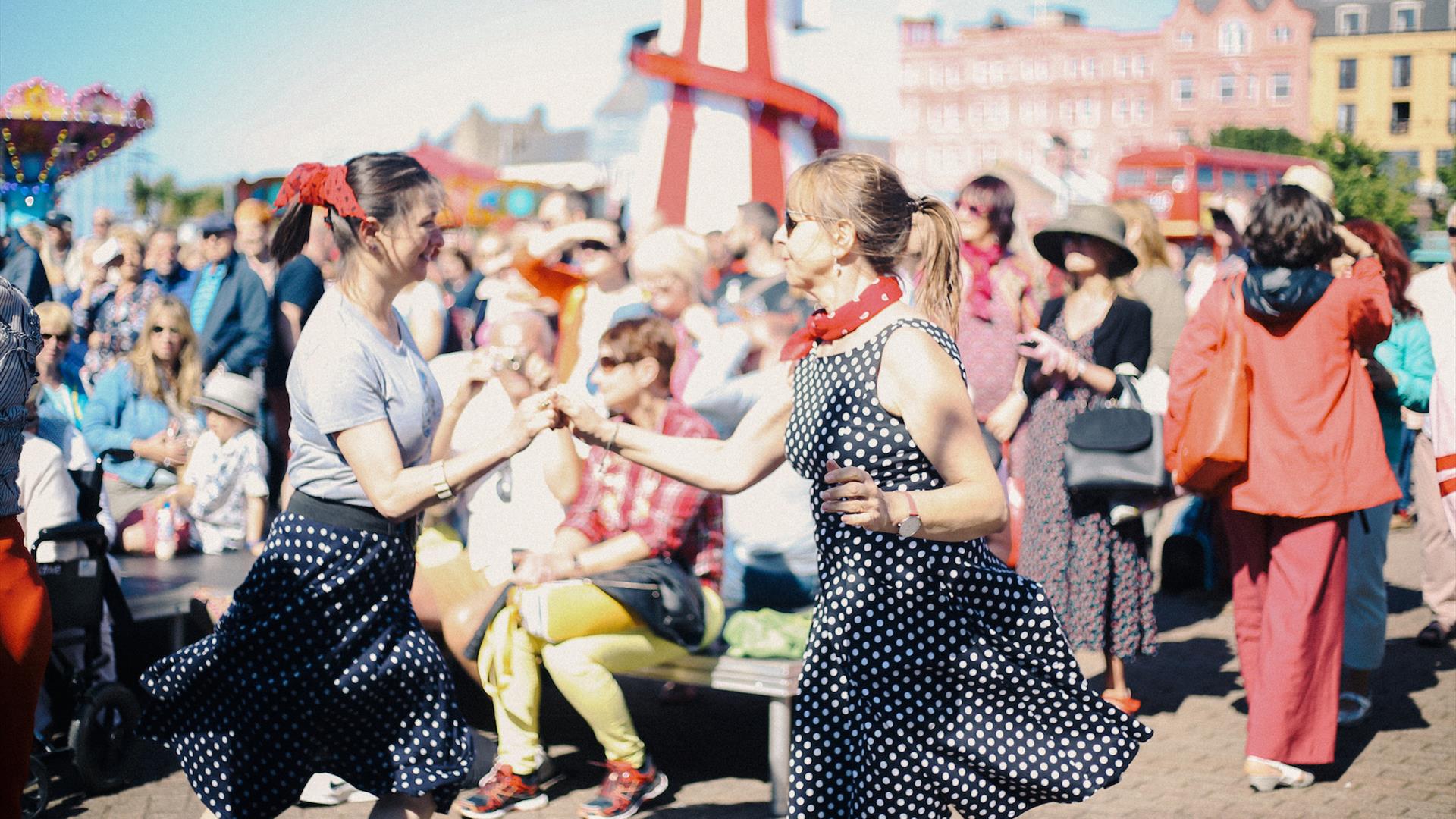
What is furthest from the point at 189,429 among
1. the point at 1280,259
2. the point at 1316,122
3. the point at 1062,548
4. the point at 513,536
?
the point at 1316,122

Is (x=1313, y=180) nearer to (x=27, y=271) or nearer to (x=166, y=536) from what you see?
(x=166, y=536)

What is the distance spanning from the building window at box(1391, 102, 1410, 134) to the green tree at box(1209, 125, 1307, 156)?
30.9 feet

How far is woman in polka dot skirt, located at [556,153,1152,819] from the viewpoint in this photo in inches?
119

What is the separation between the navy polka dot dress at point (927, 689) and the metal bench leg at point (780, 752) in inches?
60.7

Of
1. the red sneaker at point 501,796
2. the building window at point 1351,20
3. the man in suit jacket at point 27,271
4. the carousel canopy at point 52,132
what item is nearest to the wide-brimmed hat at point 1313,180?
the red sneaker at point 501,796

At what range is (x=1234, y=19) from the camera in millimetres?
92438

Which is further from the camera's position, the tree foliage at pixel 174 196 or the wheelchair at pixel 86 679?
the tree foliage at pixel 174 196

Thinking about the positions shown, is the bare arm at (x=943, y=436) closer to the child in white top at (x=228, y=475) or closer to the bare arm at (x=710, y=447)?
the bare arm at (x=710, y=447)

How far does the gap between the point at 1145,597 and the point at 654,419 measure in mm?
2304

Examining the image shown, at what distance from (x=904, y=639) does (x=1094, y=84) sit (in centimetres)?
9959

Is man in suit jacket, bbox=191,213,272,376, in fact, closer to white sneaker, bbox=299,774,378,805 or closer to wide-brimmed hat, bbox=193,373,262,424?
wide-brimmed hat, bbox=193,373,262,424

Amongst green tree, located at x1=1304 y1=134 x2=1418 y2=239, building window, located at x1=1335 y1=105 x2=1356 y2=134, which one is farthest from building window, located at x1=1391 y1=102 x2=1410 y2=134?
green tree, located at x1=1304 y1=134 x2=1418 y2=239

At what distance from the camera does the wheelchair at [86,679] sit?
15.8 feet

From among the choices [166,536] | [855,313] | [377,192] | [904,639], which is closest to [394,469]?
[377,192]
